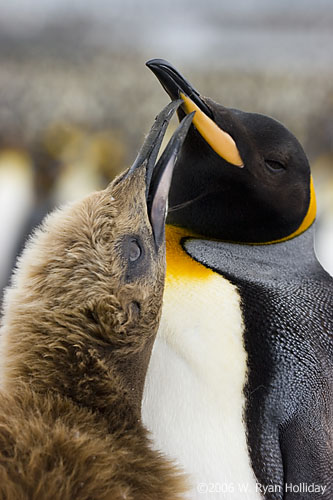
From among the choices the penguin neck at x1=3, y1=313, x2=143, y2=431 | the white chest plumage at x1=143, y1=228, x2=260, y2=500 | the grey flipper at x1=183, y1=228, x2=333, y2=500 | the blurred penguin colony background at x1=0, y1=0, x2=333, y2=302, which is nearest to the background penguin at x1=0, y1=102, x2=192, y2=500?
the penguin neck at x1=3, y1=313, x2=143, y2=431

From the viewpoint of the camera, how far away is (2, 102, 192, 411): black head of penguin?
0.88m

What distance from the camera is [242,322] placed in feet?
4.01

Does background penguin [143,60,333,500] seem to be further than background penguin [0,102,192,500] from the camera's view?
Yes

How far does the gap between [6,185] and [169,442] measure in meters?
2.90

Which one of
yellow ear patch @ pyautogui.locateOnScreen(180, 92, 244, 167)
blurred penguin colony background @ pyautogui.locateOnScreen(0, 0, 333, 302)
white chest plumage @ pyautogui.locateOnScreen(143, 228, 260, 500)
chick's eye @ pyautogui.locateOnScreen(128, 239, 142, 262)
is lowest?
white chest plumage @ pyautogui.locateOnScreen(143, 228, 260, 500)

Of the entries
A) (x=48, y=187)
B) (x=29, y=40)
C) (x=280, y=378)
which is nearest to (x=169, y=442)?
(x=280, y=378)

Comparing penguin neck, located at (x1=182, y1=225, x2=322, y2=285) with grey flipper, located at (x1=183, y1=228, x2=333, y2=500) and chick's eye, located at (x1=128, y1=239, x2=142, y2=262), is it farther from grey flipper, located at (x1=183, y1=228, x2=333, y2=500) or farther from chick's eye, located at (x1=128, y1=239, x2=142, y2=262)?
chick's eye, located at (x1=128, y1=239, x2=142, y2=262)

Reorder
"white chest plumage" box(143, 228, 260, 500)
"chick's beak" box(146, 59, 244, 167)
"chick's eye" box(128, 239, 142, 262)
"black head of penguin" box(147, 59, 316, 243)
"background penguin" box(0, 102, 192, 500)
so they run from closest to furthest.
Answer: "background penguin" box(0, 102, 192, 500), "chick's eye" box(128, 239, 142, 262), "white chest plumage" box(143, 228, 260, 500), "chick's beak" box(146, 59, 244, 167), "black head of penguin" box(147, 59, 316, 243)

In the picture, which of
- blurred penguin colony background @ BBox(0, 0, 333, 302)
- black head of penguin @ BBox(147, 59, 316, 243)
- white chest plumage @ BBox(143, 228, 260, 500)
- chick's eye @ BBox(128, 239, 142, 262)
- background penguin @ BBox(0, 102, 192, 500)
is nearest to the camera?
background penguin @ BBox(0, 102, 192, 500)

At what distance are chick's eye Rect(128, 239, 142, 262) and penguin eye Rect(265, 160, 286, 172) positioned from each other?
59 centimetres

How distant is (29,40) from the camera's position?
17.6 feet

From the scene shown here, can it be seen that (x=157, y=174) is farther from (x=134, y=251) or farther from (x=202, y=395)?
(x=202, y=395)

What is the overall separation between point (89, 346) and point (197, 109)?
60 cm

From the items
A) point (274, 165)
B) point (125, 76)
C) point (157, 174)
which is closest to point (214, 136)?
point (274, 165)
